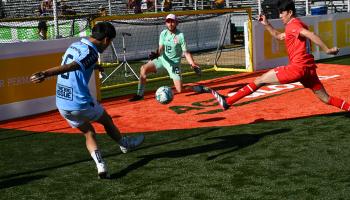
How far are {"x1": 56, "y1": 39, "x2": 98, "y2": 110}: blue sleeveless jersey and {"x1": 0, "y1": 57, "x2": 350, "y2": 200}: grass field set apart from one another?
1.02 metres

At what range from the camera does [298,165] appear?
7504 millimetres

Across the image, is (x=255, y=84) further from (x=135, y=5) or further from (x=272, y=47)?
(x=135, y=5)

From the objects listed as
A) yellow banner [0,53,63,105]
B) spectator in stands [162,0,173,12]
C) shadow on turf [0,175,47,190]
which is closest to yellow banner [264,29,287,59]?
yellow banner [0,53,63,105]

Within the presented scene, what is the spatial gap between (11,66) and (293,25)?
6.37 meters

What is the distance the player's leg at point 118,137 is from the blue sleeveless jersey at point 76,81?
638 millimetres

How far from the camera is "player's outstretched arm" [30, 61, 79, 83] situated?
6578 millimetres

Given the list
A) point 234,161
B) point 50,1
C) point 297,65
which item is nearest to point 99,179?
point 234,161

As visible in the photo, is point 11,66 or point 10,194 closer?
point 10,194

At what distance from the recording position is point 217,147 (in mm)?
8781

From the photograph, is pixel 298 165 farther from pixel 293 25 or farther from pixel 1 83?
pixel 1 83

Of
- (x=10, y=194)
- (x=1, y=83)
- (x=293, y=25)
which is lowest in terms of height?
(x=10, y=194)

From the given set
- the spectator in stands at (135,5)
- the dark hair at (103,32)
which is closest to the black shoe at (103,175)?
the dark hair at (103,32)

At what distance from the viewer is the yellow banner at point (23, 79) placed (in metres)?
12.4

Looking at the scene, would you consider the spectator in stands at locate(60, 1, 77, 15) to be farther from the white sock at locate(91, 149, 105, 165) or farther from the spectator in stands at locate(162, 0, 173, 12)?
the white sock at locate(91, 149, 105, 165)
